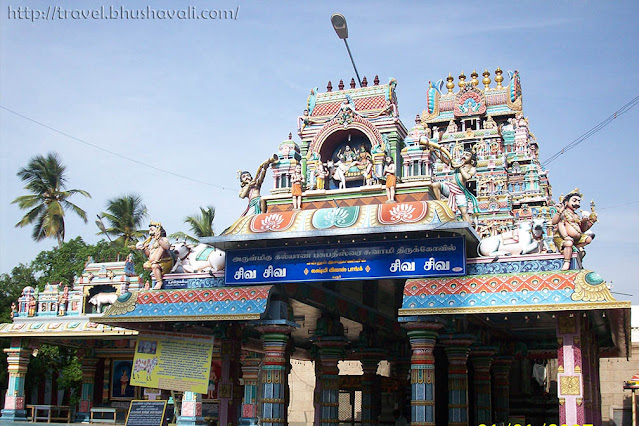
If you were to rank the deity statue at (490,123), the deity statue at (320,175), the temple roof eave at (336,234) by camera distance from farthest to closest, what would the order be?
the deity statue at (490,123)
the deity statue at (320,175)
the temple roof eave at (336,234)

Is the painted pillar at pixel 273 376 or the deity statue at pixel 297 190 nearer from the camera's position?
the painted pillar at pixel 273 376

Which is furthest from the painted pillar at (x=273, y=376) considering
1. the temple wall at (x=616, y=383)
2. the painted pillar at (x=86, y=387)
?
the temple wall at (x=616, y=383)

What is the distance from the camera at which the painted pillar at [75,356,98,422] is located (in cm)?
2684

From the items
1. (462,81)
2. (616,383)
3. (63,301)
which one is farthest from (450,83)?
(63,301)

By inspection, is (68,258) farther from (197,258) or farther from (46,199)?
(197,258)

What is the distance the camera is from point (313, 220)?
55.1 feet

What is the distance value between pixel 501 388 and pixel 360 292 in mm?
6042

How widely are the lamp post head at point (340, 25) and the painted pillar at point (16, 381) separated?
14.9 metres

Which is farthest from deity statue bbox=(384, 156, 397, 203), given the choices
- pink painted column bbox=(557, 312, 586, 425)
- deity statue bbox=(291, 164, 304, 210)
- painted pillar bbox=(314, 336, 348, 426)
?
painted pillar bbox=(314, 336, 348, 426)

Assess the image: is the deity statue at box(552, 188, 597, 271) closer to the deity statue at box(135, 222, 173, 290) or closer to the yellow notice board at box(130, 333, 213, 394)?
the yellow notice board at box(130, 333, 213, 394)

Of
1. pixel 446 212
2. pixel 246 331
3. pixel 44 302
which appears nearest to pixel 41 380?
pixel 44 302

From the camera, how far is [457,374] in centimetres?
1836

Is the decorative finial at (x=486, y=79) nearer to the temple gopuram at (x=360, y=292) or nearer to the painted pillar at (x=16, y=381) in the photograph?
the temple gopuram at (x=360, y=292)

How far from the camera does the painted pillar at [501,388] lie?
23.3 meters
